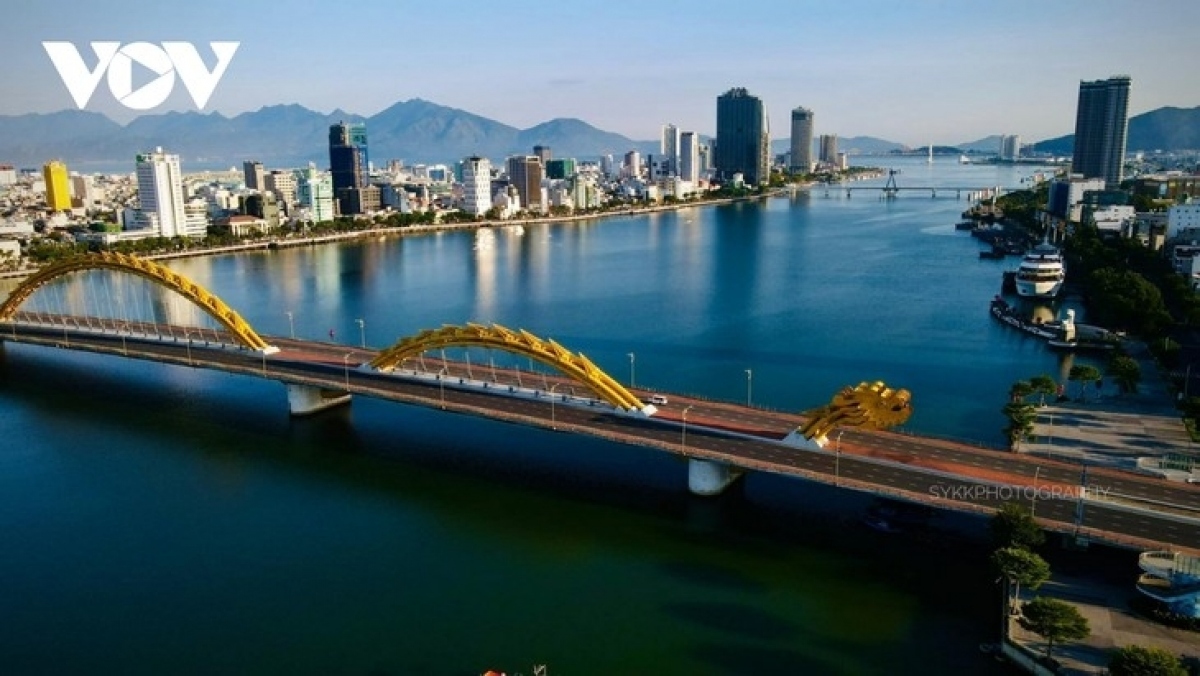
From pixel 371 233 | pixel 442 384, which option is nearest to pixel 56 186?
pixel 371 233

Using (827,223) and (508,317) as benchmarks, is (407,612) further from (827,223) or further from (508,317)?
(827,223)

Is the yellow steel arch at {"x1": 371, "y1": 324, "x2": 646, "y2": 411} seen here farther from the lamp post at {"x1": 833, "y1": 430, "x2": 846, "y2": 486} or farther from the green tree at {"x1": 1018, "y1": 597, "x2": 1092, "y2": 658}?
the green tree at {"x1": 1018, "y1": 597, "x2": 1092, "y2": 658}

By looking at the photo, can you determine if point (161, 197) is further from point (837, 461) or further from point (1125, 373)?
point (1125, 373)

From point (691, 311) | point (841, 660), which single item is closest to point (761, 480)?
point (841, 660)

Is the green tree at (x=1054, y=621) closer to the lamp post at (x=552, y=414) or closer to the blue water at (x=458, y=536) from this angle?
the blue water at (x=458, y=536)

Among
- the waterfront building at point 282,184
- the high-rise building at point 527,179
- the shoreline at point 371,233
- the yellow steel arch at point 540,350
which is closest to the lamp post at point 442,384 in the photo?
the yellow steel arch at point 540,350

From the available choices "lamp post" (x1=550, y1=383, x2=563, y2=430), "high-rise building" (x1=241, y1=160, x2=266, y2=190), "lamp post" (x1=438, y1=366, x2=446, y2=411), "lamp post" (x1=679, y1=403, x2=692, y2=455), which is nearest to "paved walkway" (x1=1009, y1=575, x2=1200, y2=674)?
"lamp post" (x1=679, y1=403, x2=692, y2=455)

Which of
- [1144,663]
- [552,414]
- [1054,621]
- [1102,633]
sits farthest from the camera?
[552,414]
